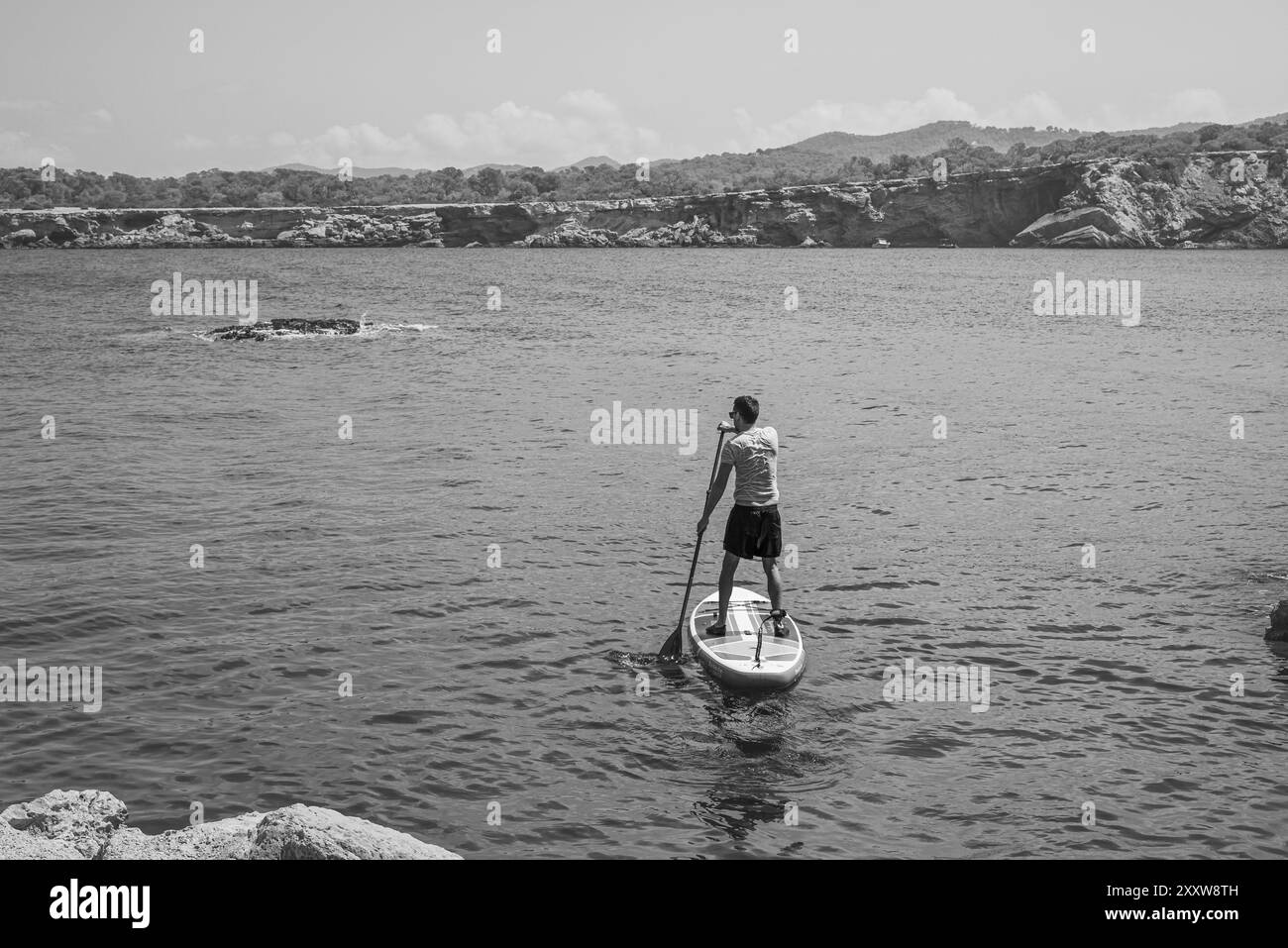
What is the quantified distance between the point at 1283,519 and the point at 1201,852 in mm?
13284

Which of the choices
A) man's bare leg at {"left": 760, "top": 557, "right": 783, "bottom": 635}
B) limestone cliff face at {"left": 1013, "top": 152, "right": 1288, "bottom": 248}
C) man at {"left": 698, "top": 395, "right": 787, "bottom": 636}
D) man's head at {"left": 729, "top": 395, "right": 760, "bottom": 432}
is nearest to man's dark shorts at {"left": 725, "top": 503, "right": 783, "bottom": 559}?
man at {"left": 698, "top": 395, "right": 787, "bottom": 636}

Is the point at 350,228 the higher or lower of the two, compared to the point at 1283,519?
higher

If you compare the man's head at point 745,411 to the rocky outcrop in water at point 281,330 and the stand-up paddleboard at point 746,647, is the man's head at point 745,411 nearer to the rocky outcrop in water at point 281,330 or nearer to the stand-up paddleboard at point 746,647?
the stand-up paddleboard at point 746,647

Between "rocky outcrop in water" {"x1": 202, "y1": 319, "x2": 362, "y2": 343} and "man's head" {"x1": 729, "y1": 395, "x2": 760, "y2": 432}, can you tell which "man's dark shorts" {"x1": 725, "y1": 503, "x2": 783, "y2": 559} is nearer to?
"man's head" {"x1": 729, "y1": 395, "x2": 760, "y2": 432}

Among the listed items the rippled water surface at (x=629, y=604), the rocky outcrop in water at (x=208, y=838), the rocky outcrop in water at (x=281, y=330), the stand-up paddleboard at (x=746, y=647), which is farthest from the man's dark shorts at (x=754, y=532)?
the rocky outcrop in water at (x=281, y=330)

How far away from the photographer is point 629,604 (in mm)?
17000

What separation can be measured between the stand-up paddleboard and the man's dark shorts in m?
0.87

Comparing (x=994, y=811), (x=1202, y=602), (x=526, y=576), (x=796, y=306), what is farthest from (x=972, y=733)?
(x=796, y=306)

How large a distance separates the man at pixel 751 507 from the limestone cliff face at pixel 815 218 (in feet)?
505

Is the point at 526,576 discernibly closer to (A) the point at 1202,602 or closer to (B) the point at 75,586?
(B) the point at 75,586

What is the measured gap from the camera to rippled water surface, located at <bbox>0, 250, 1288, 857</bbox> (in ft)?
37.0

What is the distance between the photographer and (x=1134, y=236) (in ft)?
502

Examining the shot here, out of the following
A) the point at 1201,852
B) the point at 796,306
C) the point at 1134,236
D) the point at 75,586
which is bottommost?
the point at 1201,852

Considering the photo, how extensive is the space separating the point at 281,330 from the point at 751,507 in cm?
3920
